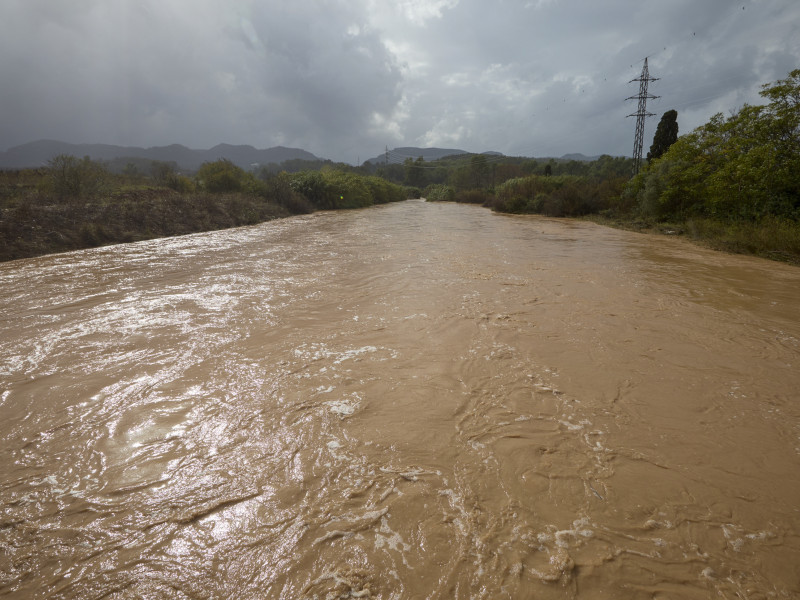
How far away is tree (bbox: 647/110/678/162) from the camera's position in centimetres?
2966

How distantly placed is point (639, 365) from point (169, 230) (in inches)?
Result: 631

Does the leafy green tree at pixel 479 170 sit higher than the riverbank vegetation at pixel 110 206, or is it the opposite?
the leafy green tree at pixel 479 170

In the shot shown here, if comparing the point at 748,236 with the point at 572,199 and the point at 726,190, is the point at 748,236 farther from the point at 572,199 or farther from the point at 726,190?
the point at 572,199

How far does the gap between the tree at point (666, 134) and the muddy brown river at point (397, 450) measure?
31074mm

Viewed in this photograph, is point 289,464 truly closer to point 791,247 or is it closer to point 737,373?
point 737,373

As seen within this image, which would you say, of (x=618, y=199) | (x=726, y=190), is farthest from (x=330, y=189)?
(x=726, y=190)

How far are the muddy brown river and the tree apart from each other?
A: 31074 mm

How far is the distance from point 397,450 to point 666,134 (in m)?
38.0

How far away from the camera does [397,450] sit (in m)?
2.54

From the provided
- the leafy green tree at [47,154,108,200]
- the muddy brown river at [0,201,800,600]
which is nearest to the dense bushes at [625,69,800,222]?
the muddy brown river at [0,201,800,600]

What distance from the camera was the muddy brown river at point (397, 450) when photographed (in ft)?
5.74

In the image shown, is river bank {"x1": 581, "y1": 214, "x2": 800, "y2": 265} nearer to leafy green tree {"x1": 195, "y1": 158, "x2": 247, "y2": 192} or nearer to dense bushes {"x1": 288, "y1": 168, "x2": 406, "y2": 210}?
leafy green tree {"x1": 195, "y1": 158, "x2": 247, "y2": 192}

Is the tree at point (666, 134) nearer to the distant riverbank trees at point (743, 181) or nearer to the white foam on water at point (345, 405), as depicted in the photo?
the distant riverbank trees at point (743, 181)

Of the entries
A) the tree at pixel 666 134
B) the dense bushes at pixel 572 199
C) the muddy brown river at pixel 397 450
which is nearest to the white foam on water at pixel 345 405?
the muddy brown river at pixel 397 450
